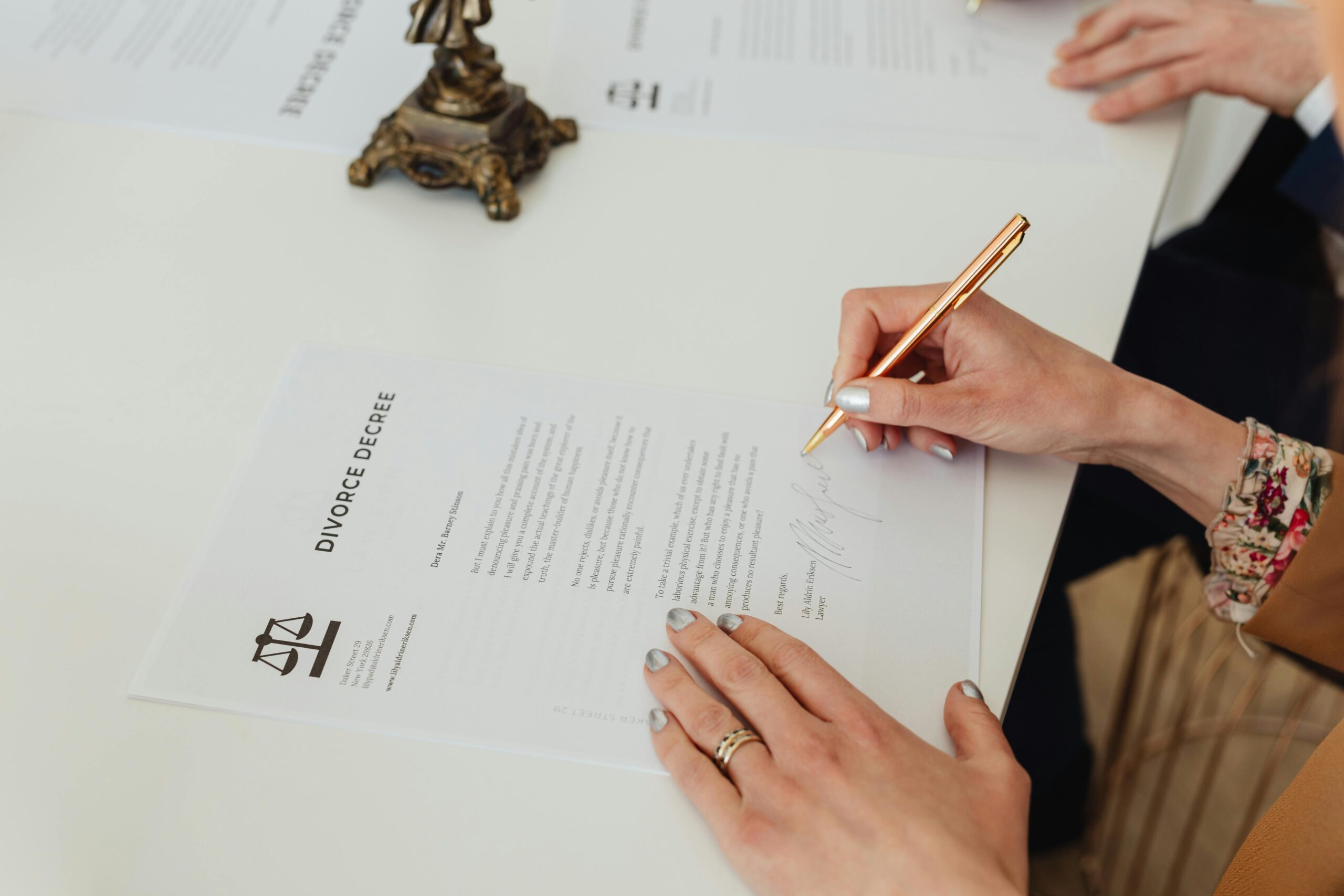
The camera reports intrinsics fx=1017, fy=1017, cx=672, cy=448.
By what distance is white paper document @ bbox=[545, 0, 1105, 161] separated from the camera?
108cm

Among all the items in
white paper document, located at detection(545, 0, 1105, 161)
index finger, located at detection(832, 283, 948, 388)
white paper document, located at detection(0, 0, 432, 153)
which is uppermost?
white paper document, located at detection(545, 0, 1105, 161)

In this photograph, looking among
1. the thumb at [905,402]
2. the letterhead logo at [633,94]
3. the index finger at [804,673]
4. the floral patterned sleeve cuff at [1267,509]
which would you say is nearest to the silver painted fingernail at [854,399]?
the thumb at [905,402]

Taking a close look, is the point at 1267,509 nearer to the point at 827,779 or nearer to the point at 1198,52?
the point at 827,779

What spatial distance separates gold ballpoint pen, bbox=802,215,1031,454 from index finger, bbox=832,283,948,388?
0.04 feet

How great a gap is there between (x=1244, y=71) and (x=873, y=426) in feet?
2.35

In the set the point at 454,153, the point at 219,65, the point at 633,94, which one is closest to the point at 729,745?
the point at 454,153

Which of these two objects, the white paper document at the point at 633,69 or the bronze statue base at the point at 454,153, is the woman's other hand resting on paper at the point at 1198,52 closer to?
the white paper document at the point at 633,69

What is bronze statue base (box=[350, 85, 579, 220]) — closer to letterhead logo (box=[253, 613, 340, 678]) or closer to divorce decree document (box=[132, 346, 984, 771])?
divorce decree document (box=[132, 346, 984, 771])

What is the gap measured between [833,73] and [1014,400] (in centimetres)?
55

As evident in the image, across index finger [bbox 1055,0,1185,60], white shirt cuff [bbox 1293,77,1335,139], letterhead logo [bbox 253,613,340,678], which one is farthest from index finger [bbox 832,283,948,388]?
white shirt cuff [bbox 1293,77,1335,139]

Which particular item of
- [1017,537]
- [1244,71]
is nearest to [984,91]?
[1244,71]

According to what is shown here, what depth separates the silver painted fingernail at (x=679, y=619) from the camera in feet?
2.15

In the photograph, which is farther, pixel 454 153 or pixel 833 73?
pixel 833 73

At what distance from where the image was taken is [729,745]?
60 centimetres
